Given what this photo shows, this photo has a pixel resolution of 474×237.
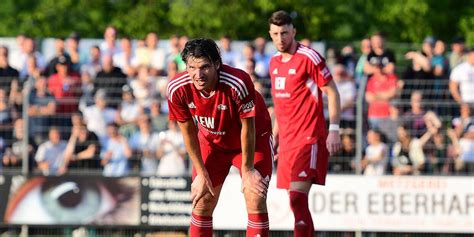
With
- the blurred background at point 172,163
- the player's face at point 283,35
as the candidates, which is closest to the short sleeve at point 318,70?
the player's face at point 283,35

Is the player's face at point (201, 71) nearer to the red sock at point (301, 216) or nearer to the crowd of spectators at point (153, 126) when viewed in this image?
the red sock at point (301, 216)

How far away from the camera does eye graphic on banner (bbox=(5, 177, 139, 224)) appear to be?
53.9ft

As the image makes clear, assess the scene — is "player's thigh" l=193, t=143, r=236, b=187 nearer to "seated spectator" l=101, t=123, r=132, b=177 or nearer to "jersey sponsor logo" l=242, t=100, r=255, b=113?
"jersey sponsor logo" l=242, t=100, r=255, b=113

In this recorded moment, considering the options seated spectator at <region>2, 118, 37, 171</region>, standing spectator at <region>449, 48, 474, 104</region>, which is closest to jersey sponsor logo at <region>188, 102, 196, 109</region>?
seated spectator at <region>2, 118, 37, 171</region>

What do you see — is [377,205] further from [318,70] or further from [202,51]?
[202,51]

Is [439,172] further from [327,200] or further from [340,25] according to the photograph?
[340,25]

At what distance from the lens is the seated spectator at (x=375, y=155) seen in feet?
53.5

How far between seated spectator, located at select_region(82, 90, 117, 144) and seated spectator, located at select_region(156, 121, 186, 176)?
29.5 inches

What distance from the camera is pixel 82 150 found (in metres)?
16.5

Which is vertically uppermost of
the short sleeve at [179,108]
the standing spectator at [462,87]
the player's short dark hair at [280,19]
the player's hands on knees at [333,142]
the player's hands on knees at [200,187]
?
the player's short dark hair at [280,19]

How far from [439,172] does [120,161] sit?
168 inches

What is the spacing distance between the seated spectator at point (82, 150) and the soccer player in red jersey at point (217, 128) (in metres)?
4.76

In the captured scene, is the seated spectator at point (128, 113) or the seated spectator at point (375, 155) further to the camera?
the seated spectator at point (128, 113)

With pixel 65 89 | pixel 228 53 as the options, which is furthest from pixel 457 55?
pixel 65 89
